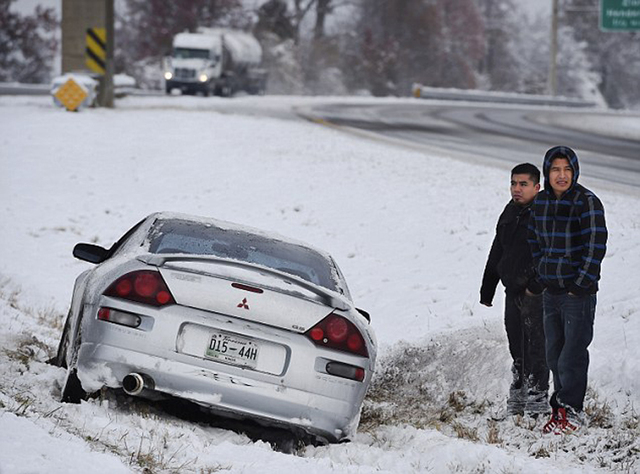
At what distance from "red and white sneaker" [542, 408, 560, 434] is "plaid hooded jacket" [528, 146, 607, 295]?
29.1 inches

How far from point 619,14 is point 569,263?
35.8 meters

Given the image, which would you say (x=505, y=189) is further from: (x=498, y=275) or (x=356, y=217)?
(x=498, y=275)

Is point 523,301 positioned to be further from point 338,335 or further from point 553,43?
point 553,43

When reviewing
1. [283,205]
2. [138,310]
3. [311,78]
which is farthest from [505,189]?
[311,78]

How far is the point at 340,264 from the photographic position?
12922mm

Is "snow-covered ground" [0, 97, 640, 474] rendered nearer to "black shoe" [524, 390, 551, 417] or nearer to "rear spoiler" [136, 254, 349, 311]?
"black shoe" [524, 390, 551, 417]

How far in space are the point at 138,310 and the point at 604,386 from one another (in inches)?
129

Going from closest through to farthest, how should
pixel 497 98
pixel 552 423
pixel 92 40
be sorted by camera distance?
pixel 552 423, pixel 92 40, pixel 497 98

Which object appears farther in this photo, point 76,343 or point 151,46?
point 151,46

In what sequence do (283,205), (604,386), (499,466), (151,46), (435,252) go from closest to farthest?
(499,466) → (604,386) → (435,252) → (283,205) → (151,46)

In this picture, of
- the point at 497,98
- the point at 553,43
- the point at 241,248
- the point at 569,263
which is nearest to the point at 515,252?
the point at 569,263

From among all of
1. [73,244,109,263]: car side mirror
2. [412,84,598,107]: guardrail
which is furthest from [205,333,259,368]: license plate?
[412,84,598,107]: guardrail

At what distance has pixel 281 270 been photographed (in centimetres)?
668

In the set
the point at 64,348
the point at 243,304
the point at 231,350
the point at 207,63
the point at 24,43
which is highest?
the point at 24,43
